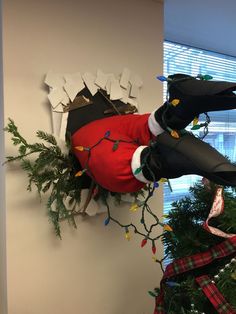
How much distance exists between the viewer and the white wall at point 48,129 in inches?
36.3

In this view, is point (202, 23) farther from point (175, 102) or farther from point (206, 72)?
point (175, 102)

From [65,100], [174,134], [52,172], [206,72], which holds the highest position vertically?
[206,72]

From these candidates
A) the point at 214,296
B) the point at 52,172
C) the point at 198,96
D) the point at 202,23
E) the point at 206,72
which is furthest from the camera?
the point at 206,72

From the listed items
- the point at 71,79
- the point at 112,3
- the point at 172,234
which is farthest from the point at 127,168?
the point at 112,3

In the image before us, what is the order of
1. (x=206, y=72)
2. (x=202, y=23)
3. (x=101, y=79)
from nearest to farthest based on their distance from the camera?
A: (x=101, y=79), (x=202, y=23), (x=206, y=72)

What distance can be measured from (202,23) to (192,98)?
1.12m

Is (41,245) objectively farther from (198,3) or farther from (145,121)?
(198,3)

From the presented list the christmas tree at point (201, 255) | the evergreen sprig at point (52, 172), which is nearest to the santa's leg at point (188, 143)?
the christmas tree at point (201, 255)

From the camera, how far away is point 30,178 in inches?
36.1

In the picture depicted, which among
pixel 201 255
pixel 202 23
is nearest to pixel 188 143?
pixel 201 255

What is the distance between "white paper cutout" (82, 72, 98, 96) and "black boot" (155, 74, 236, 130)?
40cm

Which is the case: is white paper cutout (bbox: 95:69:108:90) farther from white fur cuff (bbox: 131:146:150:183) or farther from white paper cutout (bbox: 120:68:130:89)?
white fur cuff (bbox: 131:146:150:183)

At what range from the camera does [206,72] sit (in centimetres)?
201

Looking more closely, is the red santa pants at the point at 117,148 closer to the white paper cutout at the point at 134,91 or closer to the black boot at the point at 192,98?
the black boot at the point at 192,98
